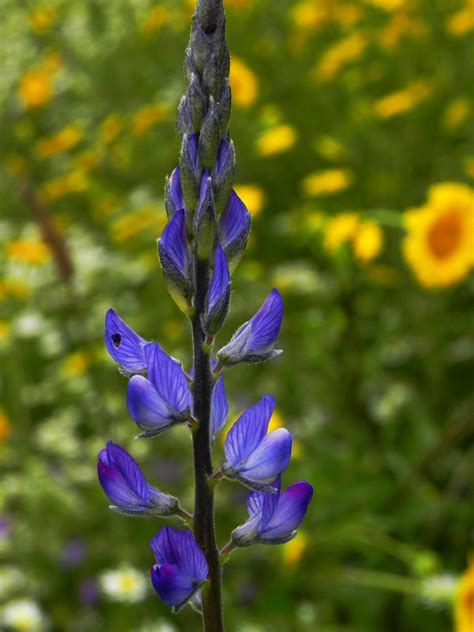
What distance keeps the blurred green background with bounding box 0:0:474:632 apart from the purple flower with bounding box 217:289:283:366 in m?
1.44

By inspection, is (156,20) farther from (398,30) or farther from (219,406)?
(219,406)

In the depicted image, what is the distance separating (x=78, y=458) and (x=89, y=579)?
0.50 meters

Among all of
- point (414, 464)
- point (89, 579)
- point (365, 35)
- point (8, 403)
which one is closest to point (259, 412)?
point (414, 464)

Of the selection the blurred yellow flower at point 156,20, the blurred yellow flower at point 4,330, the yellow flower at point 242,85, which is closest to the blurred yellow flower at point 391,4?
the yellow flower at point 242,85

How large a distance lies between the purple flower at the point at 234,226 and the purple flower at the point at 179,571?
33 centimetres

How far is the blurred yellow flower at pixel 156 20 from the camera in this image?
5871 mm

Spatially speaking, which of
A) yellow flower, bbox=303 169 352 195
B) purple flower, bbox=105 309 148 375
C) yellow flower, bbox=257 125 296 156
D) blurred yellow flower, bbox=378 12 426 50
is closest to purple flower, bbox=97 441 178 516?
purple flower, bbox=105 309 148 375

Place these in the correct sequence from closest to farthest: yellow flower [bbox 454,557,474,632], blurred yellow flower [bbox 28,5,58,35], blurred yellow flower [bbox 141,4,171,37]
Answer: yellow flower [bbox 454,557,474,632] < blurred yellow flower [bbox 141,4,171,37] < blurred yellow flower [bbox 28,5,58,35]

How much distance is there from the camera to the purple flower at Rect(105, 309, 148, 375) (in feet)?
3.37

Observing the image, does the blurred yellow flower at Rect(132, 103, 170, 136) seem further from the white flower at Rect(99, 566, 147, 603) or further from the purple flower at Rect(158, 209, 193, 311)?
the purple flower at Rect(158, 209, 193, 311)

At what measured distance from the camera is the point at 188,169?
959 millimetres

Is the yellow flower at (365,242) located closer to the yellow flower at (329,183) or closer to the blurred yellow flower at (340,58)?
the yellow flower at (329,183)

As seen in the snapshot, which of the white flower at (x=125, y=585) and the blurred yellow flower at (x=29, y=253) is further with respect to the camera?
the blurred yellow flower at (x=29, y=253)

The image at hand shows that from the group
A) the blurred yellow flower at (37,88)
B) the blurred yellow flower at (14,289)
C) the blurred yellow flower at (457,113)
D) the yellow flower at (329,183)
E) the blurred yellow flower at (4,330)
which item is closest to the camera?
the blurred yellow flower at (4,330)
